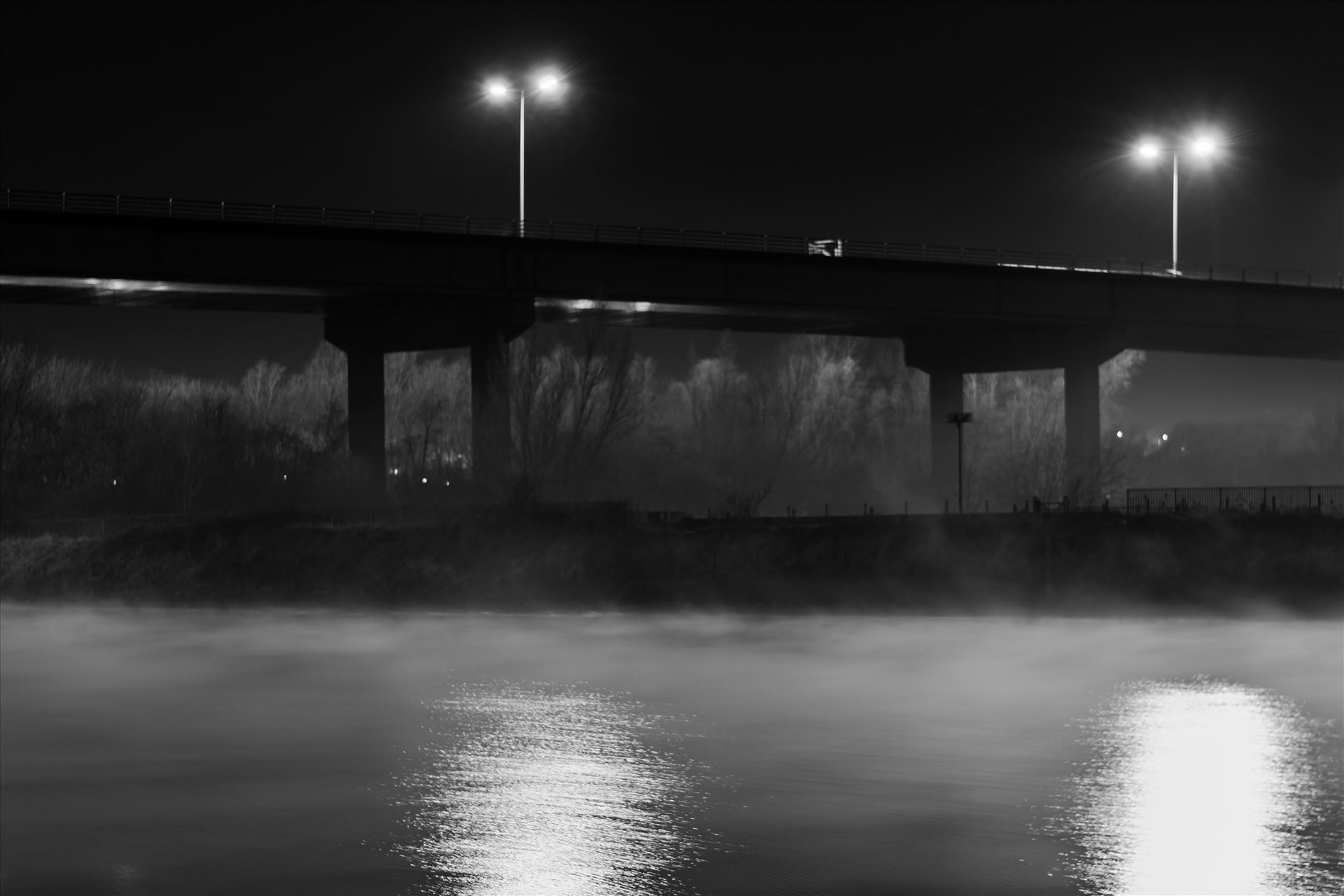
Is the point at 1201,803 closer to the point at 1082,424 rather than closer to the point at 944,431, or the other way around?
the point at 1082,424

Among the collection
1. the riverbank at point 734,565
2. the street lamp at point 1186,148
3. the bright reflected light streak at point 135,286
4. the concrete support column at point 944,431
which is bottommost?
the riverbank at point 734,565

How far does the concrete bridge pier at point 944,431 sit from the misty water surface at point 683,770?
4526cm

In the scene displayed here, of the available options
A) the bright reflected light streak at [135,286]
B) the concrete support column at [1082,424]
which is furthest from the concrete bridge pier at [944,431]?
the bright reflected light streak at [135,286]

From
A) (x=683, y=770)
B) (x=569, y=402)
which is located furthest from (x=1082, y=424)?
(x=683, y=770)

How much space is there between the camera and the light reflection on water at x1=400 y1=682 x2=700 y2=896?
15.0 metres

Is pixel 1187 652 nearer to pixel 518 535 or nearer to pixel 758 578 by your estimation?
pixel 758 578

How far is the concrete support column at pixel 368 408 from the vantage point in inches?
2734

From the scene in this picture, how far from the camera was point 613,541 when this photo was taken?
5466 cm

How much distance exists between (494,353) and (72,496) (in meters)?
25.0

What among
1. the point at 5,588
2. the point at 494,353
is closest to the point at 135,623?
the point at 5,588

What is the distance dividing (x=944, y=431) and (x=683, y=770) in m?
65.0

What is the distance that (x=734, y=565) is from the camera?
52688mm

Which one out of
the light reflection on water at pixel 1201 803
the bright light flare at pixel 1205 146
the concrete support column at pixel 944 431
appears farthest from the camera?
the concrete support column at pixel 944 431

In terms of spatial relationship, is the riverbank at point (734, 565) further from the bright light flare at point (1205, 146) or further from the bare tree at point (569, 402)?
the bright light flare at point (1205, 146)
